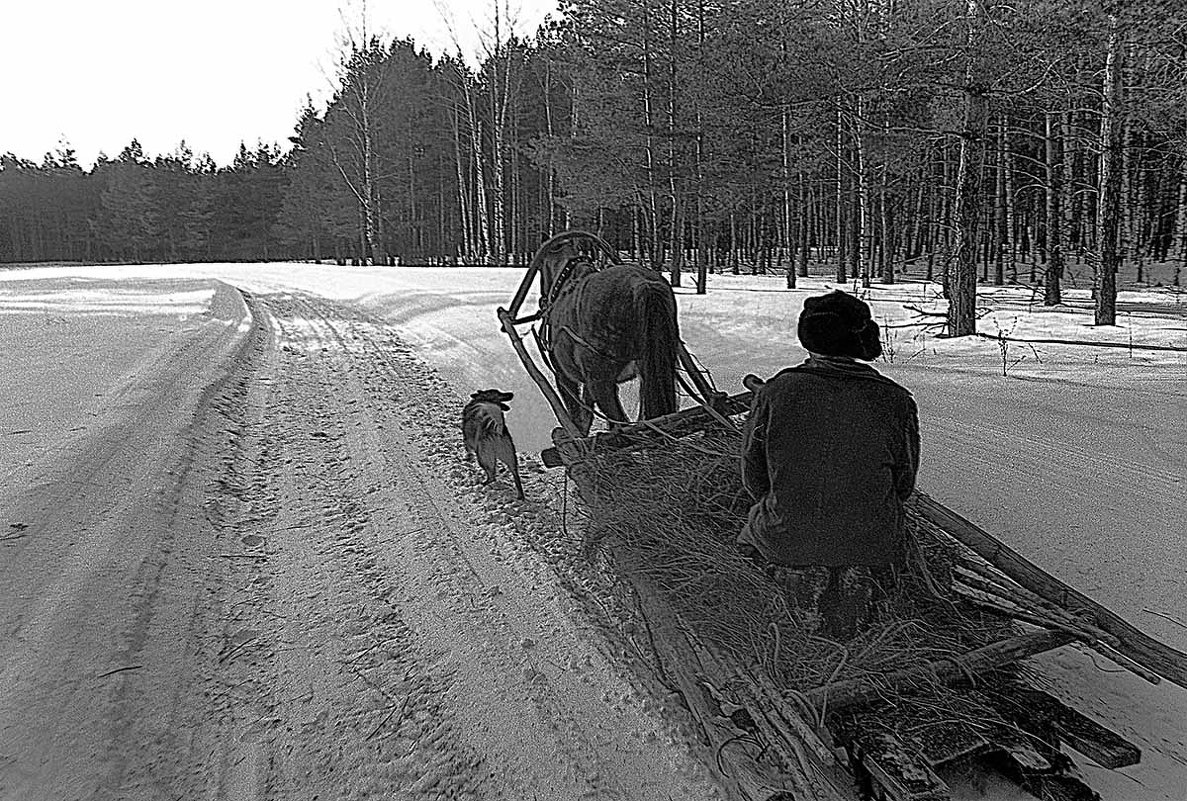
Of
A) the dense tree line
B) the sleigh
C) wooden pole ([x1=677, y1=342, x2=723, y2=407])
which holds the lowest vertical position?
the sleigh

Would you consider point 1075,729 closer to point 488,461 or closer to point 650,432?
point 650,432

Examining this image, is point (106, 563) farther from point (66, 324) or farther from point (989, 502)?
point (66, 324)

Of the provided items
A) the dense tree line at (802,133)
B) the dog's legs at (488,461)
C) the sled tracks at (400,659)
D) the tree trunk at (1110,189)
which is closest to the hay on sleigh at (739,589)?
the sled tracks at (400,659)

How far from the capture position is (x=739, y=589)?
299 cm

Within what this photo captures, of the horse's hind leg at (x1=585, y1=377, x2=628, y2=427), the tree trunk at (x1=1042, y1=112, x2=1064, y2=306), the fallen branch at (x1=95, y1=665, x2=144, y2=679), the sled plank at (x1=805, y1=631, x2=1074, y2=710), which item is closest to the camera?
the sled plank at (x1=805, y1=631, x2=1074, y2=710)

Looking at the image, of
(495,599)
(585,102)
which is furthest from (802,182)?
(495,599)

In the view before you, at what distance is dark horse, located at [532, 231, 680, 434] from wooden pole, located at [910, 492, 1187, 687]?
1.75 m

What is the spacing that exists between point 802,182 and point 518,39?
13574mm

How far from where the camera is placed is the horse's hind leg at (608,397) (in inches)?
215

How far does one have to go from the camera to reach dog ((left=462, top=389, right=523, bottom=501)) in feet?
16.8

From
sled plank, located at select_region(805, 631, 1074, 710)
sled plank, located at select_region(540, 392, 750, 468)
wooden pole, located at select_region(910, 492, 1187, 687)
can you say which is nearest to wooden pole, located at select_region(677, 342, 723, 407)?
sled plank, located at select_region(540, 392, 750, 468)

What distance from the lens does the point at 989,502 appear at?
192 inches

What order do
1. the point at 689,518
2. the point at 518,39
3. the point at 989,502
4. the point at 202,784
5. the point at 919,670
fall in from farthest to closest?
1. the point at 518,39
2. the point at 989,502
3. the point at 689,518
4. the point at 202,784
5. the point at 919,670

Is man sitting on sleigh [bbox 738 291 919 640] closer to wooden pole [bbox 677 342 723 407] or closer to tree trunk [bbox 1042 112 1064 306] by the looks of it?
wooden pole [bbox 677 342 723 407]
